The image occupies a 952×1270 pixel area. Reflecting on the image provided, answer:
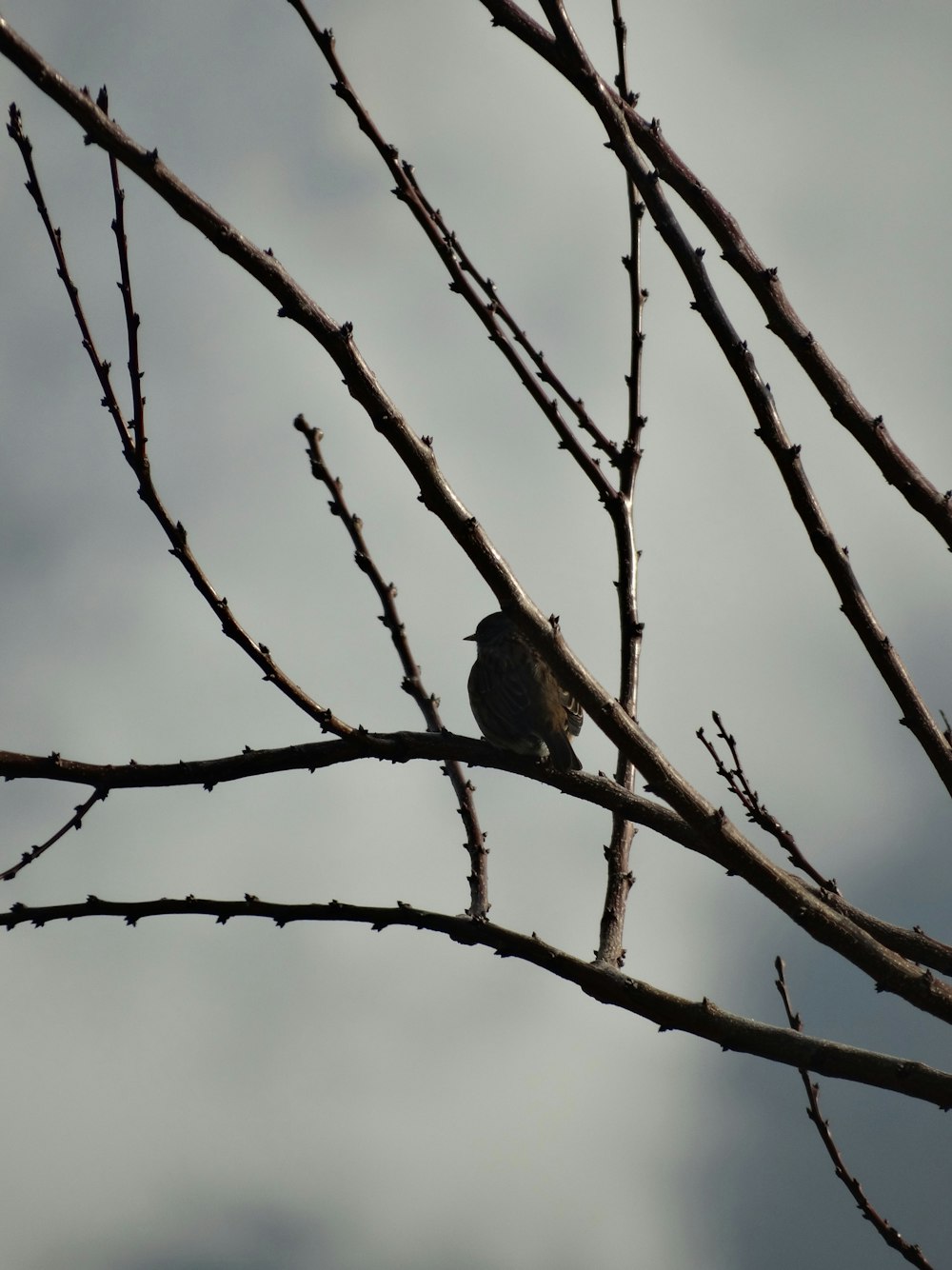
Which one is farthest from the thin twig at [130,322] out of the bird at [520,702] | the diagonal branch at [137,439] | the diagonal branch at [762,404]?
the bird at [520,702]

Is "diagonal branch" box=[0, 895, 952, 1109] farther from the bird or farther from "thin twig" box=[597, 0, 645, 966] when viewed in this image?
the bird

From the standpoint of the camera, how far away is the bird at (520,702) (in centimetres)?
503

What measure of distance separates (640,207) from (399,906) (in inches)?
91.4

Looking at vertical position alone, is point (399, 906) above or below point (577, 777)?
below

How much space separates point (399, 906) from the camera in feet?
8.75

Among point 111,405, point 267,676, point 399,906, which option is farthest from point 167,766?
point 111,405

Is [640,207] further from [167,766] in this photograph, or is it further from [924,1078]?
[924,1078]

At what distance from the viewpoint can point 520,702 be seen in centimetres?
547

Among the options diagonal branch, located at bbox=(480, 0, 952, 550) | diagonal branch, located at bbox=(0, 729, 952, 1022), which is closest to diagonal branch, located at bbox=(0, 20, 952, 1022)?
diagonal branch, located at bbox=(0, 729, 952, 1022)

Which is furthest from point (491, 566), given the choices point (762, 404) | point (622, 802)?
point (622, 802)

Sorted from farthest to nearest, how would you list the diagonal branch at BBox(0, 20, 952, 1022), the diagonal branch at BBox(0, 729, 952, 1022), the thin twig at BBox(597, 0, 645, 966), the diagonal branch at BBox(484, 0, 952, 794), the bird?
the bird < the thin twig at BBox(597, 0, 645, 966) < the diagonal branch at BBox(0, 729, 952, 1022) < the diagonal branch at BBox(484, 0, 952, 794) < the diagonal branch at BBox(0, 20, 952, 1022)

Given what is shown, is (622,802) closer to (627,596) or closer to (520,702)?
(627,596)

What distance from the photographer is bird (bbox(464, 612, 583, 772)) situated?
5031 millimetres

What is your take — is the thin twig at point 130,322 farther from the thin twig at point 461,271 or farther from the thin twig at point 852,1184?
the thin twig at point 852,1184
